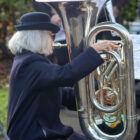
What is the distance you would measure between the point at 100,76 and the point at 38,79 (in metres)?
0.43

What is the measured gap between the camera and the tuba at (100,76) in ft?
6.66

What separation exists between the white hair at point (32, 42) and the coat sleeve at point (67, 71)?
15cm

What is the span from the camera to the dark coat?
1.96 metres

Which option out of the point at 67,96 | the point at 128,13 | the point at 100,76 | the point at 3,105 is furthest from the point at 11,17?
the point at 100,76

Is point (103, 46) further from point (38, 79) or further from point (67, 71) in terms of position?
point (38, 79)

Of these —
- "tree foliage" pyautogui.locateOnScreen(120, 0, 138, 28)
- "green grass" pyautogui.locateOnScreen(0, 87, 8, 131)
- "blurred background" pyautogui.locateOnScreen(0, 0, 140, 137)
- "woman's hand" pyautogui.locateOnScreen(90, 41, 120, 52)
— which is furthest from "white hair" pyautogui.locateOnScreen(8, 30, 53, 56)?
"tree foliage" pyautogui.locateOnScreen(120, 0, 138, 28)

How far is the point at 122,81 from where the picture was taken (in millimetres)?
2062

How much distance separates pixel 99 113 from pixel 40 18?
2.39 feet

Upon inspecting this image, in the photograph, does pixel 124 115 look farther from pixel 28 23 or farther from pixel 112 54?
pixel 28 23

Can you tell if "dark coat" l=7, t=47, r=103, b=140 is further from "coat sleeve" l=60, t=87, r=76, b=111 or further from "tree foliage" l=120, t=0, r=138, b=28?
"tree foliage" l=120, t=0, r=138, b=28

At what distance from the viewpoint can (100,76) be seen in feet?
7.07

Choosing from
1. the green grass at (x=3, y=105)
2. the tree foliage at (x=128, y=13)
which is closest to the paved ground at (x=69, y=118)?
the green grass at (x=3, y=105)

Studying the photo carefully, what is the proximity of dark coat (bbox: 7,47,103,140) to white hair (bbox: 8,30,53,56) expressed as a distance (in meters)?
0.04

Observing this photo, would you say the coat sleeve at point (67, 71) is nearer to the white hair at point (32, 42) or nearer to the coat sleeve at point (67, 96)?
the white hair at point (32, 42)
